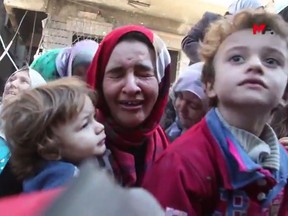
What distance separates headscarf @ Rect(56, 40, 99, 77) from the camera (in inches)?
88.7

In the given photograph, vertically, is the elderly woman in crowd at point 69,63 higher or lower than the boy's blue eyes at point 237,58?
lower

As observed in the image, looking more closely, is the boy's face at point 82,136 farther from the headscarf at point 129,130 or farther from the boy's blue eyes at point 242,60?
the boy's blue eyes at point 242,60

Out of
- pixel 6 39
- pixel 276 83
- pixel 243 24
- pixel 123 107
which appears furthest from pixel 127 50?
pixel 6 39

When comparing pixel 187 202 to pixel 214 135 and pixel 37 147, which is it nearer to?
pixel 214 135

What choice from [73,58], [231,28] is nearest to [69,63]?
[73,58]

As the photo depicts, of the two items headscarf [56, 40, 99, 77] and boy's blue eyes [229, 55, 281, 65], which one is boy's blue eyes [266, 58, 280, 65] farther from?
headscarf [56, 40, 99, 77]

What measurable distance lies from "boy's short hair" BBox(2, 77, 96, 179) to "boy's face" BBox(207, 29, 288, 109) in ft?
1.25

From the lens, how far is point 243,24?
143cm

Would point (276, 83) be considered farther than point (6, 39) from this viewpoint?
No

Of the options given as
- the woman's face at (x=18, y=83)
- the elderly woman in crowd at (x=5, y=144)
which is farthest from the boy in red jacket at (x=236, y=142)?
the woman's face at (x=18, y=83)

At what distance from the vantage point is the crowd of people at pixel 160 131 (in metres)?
1.28

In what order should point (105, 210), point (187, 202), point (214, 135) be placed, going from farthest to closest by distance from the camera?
point (214, 135) → point (187, 202) → point (105, 210)

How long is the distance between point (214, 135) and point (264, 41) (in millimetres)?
269

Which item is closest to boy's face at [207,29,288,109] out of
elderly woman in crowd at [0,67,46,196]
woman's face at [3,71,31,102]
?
elderly woman in crowd at [0,67,46,196]
